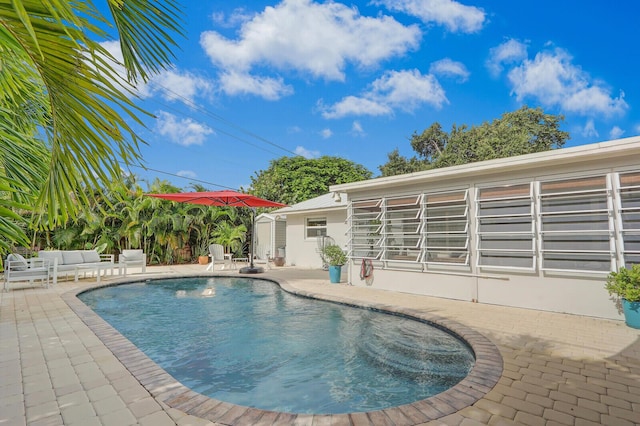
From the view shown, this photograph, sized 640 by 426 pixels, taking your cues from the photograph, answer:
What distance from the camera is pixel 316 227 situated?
15.5 metres

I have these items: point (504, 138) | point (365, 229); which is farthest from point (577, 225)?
point (504, 138)

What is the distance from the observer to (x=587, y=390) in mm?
3264

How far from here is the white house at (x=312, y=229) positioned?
14273 mm

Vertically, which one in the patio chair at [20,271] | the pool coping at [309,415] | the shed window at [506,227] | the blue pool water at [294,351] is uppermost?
the shed window at [506,227]

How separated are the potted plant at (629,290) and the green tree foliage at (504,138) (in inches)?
929

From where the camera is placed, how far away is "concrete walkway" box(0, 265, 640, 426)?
9.00 feet

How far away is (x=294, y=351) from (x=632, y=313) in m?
5.32

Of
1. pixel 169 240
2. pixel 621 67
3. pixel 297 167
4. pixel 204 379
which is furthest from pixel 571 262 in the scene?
pixel 621 67

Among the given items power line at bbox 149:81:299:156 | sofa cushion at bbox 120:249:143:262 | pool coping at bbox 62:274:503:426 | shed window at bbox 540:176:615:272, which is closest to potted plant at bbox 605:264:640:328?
shed window at bbox 540:176:615:272

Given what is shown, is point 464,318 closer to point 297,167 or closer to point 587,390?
point 587,390

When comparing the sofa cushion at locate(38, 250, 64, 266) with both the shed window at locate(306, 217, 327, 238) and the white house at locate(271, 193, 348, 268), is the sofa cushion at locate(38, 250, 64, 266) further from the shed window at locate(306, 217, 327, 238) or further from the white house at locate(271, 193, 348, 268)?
the shed window at locate(306, 217, 327, 238)

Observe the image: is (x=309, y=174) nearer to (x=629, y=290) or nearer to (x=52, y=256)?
(x=52, y=256)

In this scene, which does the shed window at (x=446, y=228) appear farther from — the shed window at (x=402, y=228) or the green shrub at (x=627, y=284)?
the green shrub at (x=627, y=284)

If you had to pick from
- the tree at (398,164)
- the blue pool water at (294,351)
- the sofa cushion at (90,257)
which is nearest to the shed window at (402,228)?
the blue pool water at (294,351)
